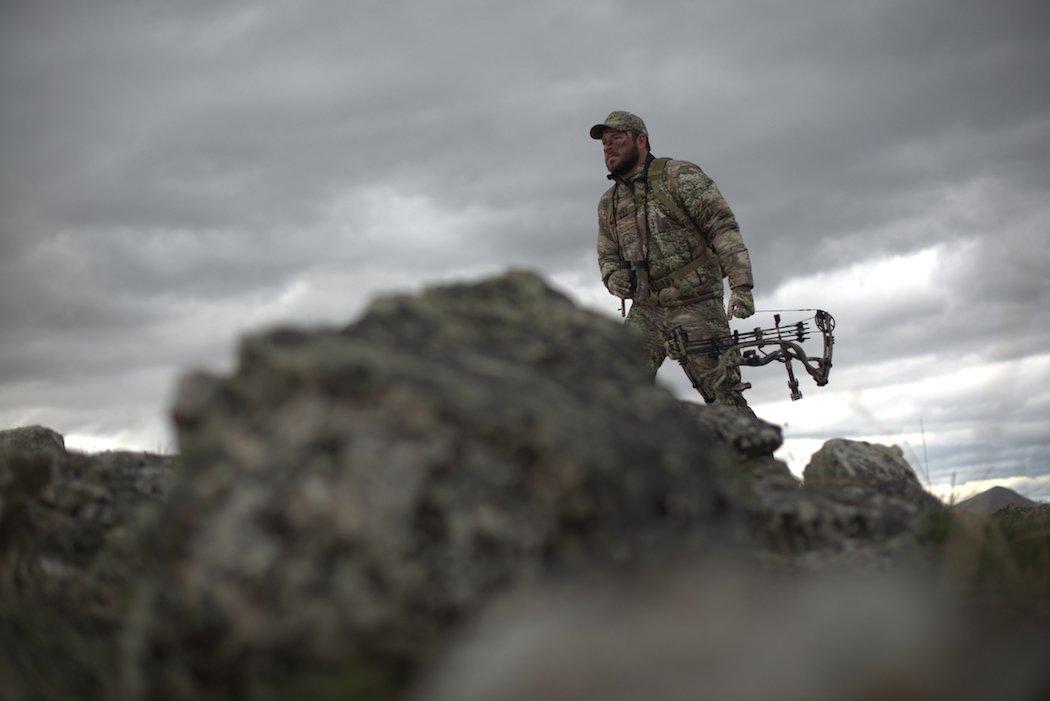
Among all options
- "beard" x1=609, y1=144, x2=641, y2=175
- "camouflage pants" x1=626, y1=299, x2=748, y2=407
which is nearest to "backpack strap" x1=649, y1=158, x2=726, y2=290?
"beard" x1=609, y1=144, x2=641, y2=175

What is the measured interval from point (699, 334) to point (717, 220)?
3.95ft

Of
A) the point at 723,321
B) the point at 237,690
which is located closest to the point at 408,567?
the point at 237,690

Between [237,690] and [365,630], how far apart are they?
0.41 metres

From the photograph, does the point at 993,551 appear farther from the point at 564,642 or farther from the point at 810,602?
the point at 564,642

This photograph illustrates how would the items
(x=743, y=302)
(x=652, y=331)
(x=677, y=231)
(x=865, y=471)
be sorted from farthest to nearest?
(x=652, y=331) → (x=677, y=231) → (x=743, y=302) → (x=865, y=471)

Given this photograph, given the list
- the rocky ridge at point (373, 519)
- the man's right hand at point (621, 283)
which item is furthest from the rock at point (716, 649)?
the man's right hand at point (621, 283)

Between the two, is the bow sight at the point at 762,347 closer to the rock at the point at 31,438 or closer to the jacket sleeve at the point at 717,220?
the jacket sleeve at the point at 717,220

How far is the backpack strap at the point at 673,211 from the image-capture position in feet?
29.2

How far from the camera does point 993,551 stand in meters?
3.59

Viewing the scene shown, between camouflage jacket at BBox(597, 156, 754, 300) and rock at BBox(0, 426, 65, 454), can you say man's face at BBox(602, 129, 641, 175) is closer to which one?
camouflage jacket at BBox(597, 156, 754, 300)

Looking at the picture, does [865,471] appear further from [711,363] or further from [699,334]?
[699,334]

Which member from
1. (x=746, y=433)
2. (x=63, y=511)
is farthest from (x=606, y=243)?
(x=63, y=511)

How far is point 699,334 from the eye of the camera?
355 inches

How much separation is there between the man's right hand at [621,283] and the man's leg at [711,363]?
65 centimetres
